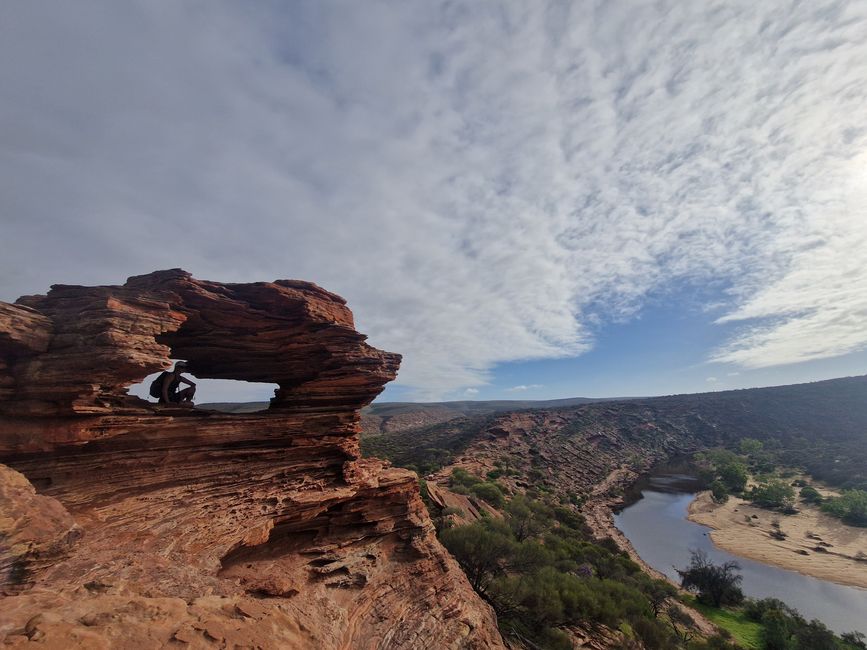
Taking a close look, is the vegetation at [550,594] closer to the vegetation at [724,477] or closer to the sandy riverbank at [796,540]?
the sandy riverbank at [796,540]

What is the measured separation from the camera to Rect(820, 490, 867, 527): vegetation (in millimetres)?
52969

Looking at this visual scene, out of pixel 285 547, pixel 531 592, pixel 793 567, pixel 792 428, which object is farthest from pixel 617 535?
pixel 792 428

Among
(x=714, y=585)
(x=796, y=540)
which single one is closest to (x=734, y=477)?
(x=796, y=540)

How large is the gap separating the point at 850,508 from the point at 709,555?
86.6 feet

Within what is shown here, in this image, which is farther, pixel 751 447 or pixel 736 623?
pixel 751 447

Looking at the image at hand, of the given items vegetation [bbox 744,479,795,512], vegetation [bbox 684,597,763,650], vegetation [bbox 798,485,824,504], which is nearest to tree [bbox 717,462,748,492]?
vegetation [bbox 744,479,795,512]

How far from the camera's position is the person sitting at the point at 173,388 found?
15188 mm

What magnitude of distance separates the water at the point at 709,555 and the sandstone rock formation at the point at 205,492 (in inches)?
1567

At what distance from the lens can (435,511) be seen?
32.6 m

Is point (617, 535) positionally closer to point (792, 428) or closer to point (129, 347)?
point (129, 347)

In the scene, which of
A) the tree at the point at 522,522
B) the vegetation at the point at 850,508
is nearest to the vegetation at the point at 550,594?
the tree at the point at 522,522

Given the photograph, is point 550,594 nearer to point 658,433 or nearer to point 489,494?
point 489,494

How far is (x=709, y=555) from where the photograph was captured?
4762 cm

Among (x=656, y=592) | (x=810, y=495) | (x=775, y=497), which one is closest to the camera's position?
(x=656, y=592)
